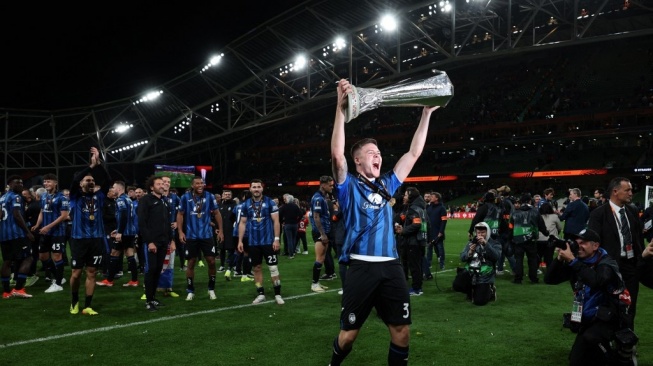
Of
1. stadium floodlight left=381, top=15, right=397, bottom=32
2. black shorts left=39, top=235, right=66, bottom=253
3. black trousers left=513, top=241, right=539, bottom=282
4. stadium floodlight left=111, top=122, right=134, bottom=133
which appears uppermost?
stadium floodlight left=381, top=15, right=397, bottom=32

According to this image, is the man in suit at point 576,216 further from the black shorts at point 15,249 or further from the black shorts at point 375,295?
the black shorts at point 15,249

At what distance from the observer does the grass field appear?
589 cm

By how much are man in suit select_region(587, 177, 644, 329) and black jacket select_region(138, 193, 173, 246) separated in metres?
6.19

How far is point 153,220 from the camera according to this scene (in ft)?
27.9

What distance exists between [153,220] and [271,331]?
2.85 m

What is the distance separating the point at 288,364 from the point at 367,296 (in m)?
2.03


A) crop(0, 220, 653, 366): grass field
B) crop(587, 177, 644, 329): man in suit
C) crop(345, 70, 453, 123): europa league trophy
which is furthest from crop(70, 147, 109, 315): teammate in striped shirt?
crop(587, 177, 644, 329): man in suit

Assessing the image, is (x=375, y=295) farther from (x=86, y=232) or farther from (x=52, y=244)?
(x=52, y=244)

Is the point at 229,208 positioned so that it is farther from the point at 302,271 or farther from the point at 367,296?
the point at 367,296

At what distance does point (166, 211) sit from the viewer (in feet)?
28.7

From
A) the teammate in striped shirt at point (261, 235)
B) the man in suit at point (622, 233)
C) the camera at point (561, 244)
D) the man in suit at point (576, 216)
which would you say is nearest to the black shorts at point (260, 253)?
the teammate in striped shirt at point (261, 235)

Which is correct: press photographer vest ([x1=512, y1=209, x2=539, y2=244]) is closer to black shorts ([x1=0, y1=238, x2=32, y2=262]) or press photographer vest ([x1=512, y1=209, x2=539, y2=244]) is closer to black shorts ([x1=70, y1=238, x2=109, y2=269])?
black shorts ([x1=70, y1=238, x2=109, y2=269])

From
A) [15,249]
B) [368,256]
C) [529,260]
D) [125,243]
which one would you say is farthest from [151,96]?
[368,256]

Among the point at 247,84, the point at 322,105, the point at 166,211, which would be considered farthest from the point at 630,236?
the point at 322,105
